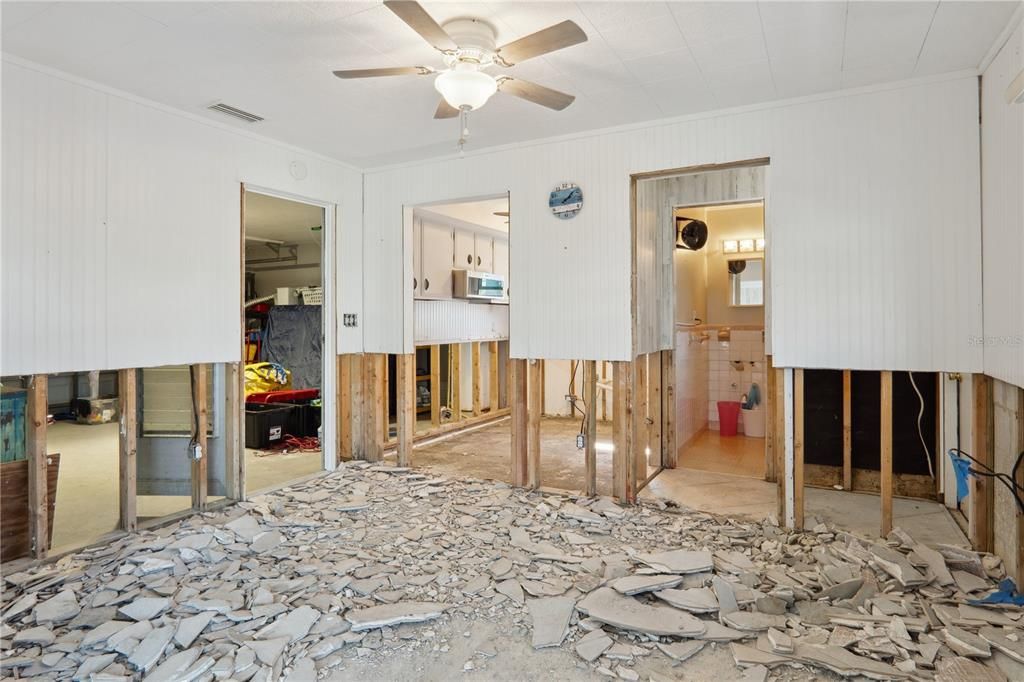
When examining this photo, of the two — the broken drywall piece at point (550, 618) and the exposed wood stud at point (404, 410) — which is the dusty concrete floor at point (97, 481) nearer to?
the exposed wood stud at point (404, 410)

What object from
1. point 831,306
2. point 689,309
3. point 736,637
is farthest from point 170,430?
point 689,309

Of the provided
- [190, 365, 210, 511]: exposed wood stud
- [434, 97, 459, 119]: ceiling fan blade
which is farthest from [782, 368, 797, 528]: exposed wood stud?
[190, 365, 210, 511]: exposed wood stud

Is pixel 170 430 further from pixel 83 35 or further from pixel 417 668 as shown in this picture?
pixel 417 668

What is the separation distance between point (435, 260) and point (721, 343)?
12.0 feet

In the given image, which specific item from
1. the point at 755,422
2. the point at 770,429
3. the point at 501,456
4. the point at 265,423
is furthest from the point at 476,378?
the point at 770,429

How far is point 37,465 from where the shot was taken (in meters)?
3.26

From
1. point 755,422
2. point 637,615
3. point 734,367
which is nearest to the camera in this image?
point 637,615

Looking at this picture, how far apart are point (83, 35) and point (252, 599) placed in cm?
297

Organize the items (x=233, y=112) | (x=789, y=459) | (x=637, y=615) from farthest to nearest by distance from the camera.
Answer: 1. (x=233, y=112)
2. (x=789, y=459)
3. (x=637, y=615)

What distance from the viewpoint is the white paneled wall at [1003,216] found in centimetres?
268

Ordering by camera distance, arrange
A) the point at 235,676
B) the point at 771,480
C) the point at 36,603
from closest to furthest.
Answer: the point at 235,676 → the point at 36,603 → the point at 771,480

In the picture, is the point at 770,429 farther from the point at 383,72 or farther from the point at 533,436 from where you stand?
the point at 383,72

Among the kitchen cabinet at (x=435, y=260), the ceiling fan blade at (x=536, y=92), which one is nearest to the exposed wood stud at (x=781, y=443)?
the ceiling fan blade at (x=536, y=92)

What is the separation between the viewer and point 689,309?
664 centimetres
